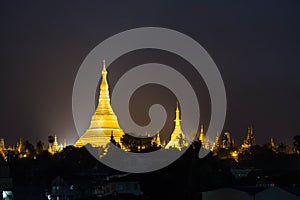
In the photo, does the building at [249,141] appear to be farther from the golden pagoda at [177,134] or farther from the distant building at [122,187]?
the distant building at [122,187]

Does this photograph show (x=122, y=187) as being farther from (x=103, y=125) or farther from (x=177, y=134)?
(x=177, y=134)

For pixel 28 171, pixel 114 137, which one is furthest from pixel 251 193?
pixel 114 137

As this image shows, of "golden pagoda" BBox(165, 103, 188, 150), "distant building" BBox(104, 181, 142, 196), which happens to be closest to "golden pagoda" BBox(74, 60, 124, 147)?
"golden pagoda" BBox(165, 103, 188, 150)

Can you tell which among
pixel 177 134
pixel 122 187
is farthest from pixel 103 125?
pixel 122 187

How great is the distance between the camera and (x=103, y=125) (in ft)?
371

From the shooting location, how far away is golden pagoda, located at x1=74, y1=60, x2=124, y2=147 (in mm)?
109562

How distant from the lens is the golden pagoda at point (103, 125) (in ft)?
359

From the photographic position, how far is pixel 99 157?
9050 centimetres

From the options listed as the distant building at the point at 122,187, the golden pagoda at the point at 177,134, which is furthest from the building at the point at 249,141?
the distant building at the point at 122,187

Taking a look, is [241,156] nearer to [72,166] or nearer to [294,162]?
[294,162]

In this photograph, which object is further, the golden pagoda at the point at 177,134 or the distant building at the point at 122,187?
the golden pagoda at the point at 177,134

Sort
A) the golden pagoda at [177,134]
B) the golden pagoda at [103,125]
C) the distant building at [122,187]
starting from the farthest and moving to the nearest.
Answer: the golden pagoda at [177,134], the golden pagoda at [103,125], the distant building at [122,187]

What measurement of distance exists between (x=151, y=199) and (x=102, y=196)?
4.83m

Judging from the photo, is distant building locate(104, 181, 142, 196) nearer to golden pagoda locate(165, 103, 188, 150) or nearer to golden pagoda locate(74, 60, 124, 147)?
golden pagoda locate(74, 60, 124, 147)
